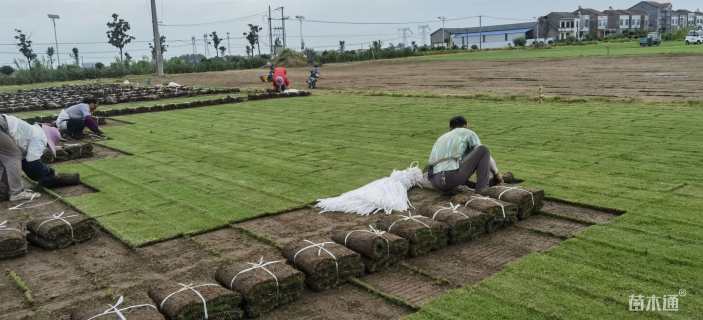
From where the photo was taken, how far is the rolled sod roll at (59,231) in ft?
19.3

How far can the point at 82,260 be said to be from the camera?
562cm

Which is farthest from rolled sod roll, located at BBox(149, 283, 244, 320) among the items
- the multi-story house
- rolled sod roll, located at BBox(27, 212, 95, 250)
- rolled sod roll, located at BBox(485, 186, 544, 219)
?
the multi-story house

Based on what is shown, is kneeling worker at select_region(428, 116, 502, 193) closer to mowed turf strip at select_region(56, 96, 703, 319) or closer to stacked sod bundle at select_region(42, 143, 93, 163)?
mowed turf strip at select_region(56, 96, 703, 319)

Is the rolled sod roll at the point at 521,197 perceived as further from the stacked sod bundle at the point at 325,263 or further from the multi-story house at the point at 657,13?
the multi-story house at the point at 657,13

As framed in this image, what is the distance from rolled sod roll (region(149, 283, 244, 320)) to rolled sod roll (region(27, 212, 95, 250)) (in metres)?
2.21

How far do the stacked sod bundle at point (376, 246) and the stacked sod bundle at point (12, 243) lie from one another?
3343 millimetres

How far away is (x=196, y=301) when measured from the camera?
4039 millimetres

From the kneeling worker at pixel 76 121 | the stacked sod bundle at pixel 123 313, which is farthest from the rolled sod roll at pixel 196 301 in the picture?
the kneeling worker at pixel 76 121

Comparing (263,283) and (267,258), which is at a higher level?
(263,283)

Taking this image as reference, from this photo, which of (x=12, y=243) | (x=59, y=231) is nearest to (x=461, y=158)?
(x=59, y=231)

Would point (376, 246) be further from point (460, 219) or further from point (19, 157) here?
point (19, 157)

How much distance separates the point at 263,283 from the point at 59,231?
9.55ft

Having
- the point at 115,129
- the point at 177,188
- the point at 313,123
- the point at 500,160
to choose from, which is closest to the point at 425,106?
the point at 313,123

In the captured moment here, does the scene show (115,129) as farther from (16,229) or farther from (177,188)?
(16,229)
